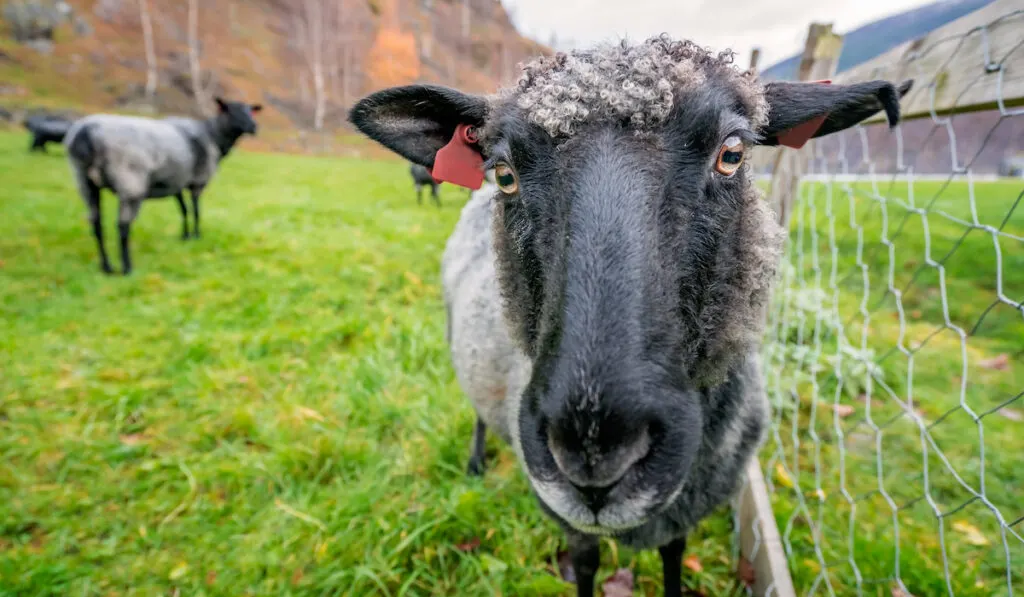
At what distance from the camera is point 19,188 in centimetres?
1116

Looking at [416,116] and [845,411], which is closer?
[416,116]

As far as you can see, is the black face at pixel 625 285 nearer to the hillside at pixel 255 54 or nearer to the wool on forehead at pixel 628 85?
the wool on forehead at pixel 628 85

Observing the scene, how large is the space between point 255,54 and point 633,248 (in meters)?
49.4

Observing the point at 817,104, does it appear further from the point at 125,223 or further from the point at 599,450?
the point at 125,223

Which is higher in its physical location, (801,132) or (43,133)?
(43,133)

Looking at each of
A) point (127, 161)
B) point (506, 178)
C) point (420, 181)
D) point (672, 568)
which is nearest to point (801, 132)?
point (506, 178)

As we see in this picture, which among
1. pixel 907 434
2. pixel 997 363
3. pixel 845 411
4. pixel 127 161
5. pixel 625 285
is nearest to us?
pixel 625 285

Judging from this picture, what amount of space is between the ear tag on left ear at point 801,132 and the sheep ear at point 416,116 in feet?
3.69

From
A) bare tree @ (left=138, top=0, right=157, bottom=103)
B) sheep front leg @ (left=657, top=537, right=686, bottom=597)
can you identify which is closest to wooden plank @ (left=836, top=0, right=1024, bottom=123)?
sheep front leg @ (left=657, top=537, right=686, bottom=597)

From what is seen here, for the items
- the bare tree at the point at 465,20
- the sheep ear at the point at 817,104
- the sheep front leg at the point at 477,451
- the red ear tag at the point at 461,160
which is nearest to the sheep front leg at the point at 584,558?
the sheep front leg at the point at 477,451

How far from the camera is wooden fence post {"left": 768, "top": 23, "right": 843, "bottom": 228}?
2598mm

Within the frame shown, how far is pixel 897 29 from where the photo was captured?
2.79m

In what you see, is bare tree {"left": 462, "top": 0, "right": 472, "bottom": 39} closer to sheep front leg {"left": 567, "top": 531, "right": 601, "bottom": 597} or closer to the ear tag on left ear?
the ear tag on left ear

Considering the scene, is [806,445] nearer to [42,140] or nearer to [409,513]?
[409,513]
